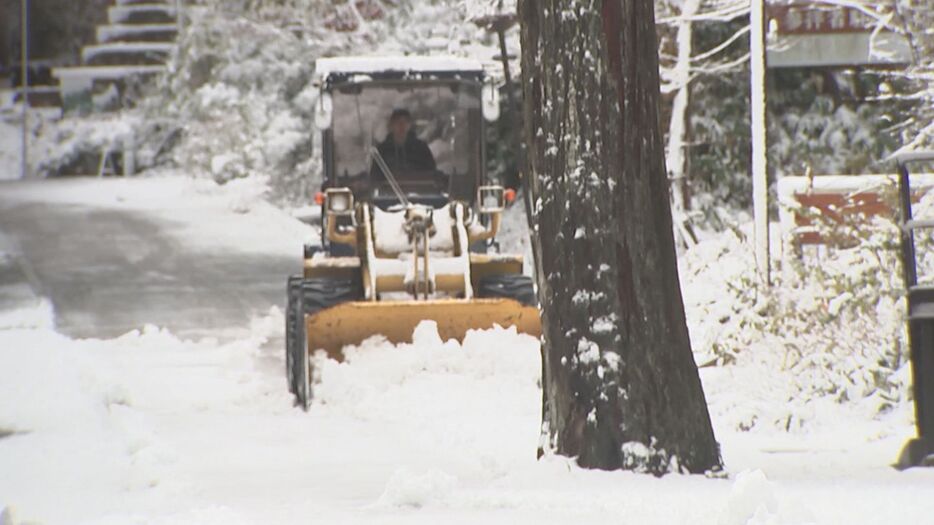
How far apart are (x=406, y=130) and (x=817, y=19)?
27.9ft

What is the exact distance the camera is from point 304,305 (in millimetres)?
12156

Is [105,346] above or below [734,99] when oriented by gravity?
below

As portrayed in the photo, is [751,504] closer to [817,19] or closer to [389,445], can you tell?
[389,445]

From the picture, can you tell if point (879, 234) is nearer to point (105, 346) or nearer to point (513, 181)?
point (105, 346)

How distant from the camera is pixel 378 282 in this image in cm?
1242

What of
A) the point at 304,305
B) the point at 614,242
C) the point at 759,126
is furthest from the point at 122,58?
the point at 614,242

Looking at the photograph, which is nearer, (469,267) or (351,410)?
(351,410)

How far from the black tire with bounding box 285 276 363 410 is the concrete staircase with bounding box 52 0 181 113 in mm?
29307

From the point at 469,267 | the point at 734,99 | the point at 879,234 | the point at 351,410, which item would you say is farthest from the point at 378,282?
the point at 734,99

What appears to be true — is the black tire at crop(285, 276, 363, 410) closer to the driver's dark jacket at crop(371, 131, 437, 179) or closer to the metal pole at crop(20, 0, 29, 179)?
the driver's dark jacket at crop(371, 131, 437, 179)

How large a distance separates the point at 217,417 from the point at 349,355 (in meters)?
1.02

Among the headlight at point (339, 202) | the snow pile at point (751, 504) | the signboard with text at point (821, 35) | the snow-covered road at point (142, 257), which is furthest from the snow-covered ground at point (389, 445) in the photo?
the signboard with text at point (821, 35)

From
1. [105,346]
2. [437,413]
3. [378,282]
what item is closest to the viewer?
[437,413]

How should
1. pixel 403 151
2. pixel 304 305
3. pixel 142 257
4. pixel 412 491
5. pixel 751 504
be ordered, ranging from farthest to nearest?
pixel 142 257 → pixel 403 151 → pixel 304 305 → pixel 412 491 → pixel 751 504
